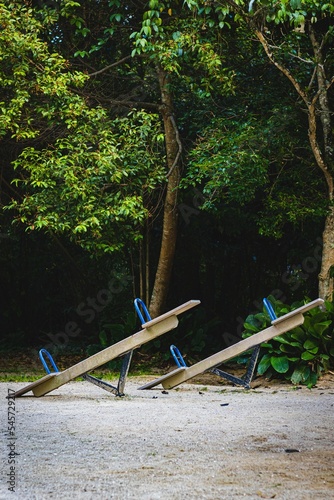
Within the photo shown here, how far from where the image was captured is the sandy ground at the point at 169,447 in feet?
13.0

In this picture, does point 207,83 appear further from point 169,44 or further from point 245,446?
point 245,446

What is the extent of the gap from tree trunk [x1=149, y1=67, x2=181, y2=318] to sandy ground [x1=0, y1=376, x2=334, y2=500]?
4330mm

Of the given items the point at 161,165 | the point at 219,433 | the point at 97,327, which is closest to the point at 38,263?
the point at 97,327

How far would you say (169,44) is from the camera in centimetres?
1037

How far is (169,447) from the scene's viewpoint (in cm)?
512

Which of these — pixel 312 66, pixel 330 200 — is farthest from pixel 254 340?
pixel 312 66

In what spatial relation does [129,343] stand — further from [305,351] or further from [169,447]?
[305,351]

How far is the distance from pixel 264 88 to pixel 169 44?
1.78m

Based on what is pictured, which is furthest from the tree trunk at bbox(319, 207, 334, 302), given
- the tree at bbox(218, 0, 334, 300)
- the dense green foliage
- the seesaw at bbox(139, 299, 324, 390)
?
the seesaw at bbox(139, 299, 324, 390)

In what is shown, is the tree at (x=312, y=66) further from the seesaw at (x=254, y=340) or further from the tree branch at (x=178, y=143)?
the seesaw at (x=254, y=340)

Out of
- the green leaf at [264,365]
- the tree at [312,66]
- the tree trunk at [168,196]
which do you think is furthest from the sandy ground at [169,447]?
the tree trunk at [168,196]

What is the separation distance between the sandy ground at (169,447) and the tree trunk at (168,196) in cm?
433

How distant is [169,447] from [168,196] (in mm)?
7290

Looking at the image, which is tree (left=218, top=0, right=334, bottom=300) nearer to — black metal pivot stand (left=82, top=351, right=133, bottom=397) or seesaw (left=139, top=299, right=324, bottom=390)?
seesaw (left=139, top=299, right=324, bottom=390)
